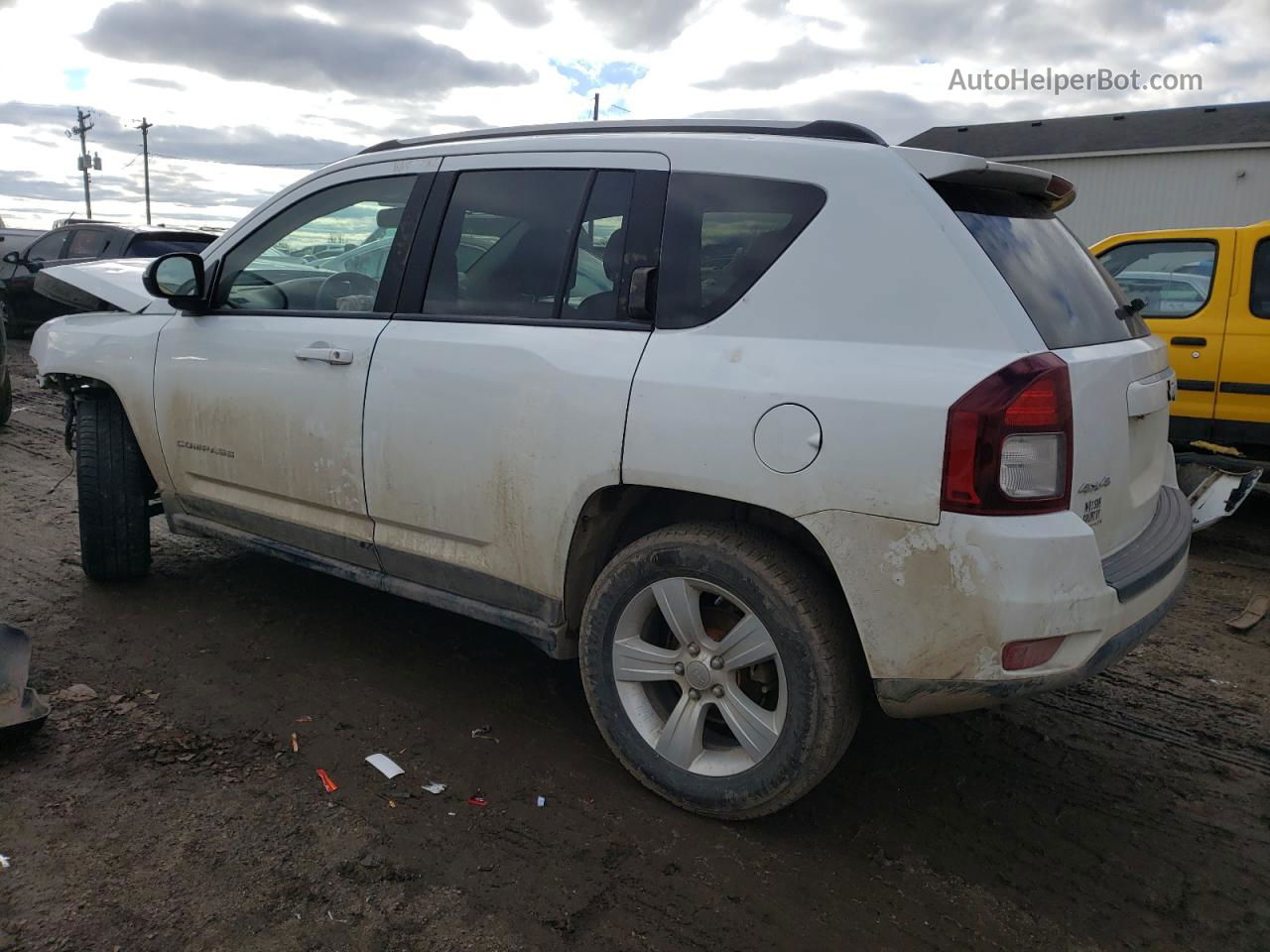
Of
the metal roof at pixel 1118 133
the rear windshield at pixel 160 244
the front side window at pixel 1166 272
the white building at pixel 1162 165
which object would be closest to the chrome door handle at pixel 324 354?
the front side window at pixel 1166 272

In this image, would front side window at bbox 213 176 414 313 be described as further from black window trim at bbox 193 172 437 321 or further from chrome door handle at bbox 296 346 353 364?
chrome door handle at bbox 296 346 353 364

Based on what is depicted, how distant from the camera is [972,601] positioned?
2.38 m

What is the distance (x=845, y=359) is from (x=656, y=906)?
148 centimetres

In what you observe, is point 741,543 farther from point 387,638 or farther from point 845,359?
point 387,638

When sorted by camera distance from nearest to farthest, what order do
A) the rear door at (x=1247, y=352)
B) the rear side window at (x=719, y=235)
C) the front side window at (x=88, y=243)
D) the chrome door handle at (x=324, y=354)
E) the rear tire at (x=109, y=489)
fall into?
the rear side window at (x=719, y=235) < the chrome door handle at (x=324, y=354) < the rear tire at (x=109, y=489) < the rear door at (x=1247, y=352) < the front side window at (x=88, y=243)

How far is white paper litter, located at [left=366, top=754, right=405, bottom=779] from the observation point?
123 inches

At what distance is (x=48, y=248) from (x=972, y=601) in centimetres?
1571

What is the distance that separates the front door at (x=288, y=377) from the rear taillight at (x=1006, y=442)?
2.05 metres

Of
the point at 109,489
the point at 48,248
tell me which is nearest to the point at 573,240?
the point at 109,489

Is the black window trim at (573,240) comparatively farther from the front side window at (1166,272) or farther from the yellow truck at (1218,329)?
the front side window at (1166,272)

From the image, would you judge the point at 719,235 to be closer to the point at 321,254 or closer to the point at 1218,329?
the point at 321,254

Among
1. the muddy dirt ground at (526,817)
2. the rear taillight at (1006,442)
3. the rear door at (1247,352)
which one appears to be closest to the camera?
the rear taillight at (1006,442)

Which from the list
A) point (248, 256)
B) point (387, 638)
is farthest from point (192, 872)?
point (248, 256)

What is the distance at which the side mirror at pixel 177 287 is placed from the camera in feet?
13.4
